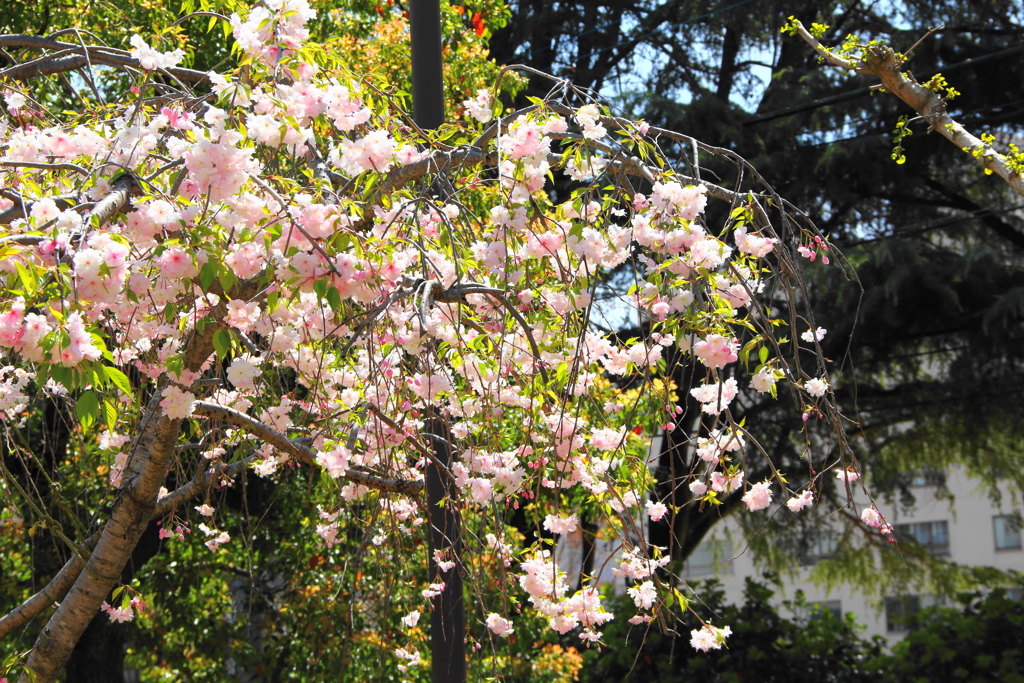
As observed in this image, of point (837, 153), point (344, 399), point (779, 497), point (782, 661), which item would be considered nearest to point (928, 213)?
point (837, 153)

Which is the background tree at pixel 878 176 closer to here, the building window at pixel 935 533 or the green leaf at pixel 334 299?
the green leaf at pixel 334 299

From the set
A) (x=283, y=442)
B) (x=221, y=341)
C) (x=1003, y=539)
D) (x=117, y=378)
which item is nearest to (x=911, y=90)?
(x=283, y=442)

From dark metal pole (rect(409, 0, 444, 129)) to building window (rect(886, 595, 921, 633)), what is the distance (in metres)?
7.30

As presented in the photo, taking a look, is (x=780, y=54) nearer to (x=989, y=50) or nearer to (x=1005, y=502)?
(x=989, y=50)

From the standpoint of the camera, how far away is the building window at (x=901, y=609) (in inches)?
391

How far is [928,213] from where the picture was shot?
32.3 feet

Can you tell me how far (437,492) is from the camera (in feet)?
11.1

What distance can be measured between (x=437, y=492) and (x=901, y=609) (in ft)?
55.1

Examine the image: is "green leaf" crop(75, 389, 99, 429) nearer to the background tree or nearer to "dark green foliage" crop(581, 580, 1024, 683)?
"dark green foliage" crop(581, 580, 1024, 683)

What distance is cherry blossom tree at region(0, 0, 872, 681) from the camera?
2.22 metres

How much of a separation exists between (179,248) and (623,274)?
8651mm

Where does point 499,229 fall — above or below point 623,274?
below

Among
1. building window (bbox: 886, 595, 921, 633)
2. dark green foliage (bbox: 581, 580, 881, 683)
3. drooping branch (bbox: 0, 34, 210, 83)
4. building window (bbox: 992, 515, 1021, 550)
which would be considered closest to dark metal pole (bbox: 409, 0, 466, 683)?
drooping branch (bbox: 0, 34, 210, 83)

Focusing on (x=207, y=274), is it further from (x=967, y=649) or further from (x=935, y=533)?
(x=935, y=533)
